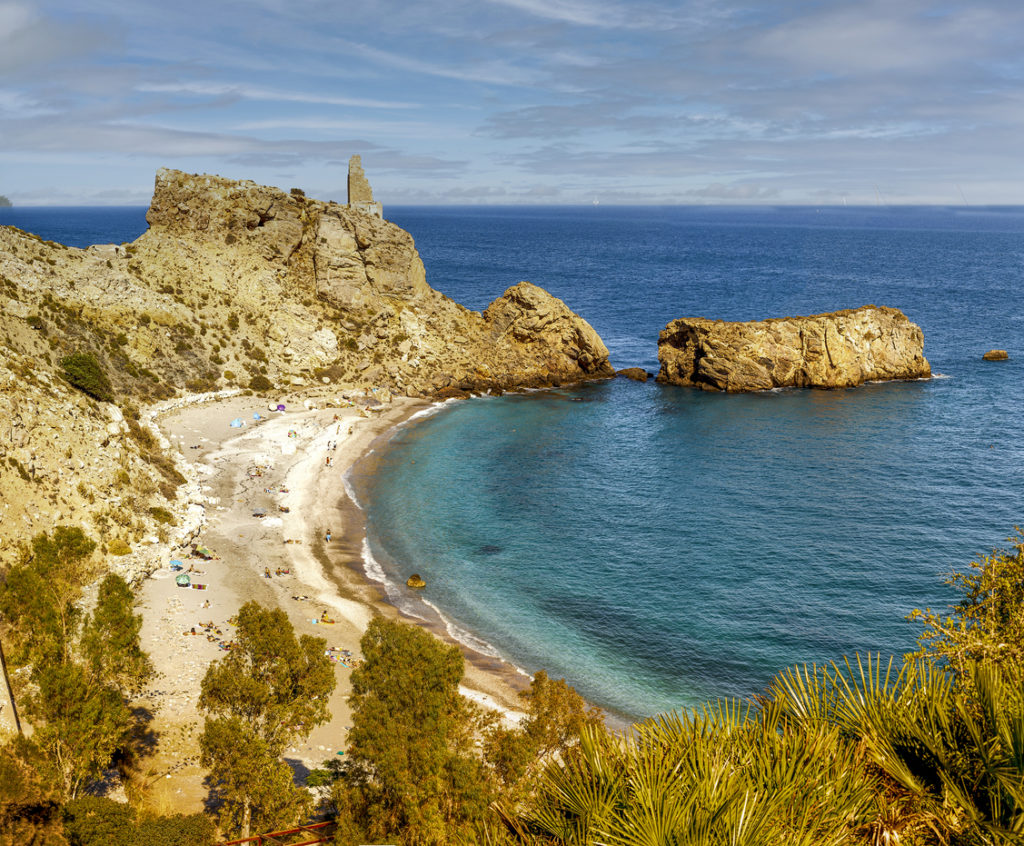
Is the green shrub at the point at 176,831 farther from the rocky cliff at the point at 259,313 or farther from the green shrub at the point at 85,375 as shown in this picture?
the green shrub at the point at 85,375

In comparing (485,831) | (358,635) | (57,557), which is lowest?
(358,635)

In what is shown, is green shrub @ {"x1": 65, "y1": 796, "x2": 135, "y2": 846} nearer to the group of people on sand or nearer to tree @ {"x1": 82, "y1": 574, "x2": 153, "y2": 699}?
tree @ {"x1": 82, "y1": 574, "x2": 153, "y2": 699}

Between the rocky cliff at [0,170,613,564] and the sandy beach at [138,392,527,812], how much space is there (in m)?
5.47

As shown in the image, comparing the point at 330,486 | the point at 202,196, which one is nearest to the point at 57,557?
the point at 330,486

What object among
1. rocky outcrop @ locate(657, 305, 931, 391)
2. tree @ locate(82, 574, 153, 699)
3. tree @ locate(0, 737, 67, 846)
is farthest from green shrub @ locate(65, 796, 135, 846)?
rocky outcrop @ locate(657, 305, 931, 391)

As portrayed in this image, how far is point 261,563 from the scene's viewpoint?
1923 inches

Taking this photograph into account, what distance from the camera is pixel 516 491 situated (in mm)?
61469

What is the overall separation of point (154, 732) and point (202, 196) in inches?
3039

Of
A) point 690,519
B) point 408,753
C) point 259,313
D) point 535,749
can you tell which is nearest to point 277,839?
point 408,753

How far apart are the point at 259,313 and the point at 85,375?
30758 mm

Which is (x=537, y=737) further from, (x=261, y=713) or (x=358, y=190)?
(x=358, y=190)

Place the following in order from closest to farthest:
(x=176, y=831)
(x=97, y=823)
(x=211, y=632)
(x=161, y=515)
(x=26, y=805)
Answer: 1. (x=26, y=805)
2. (x=97, y=823)
3. (x=176, y=831)
4. (x=211, y=632)
5. (x=161, y=515)

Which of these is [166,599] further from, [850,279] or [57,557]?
[850,279]

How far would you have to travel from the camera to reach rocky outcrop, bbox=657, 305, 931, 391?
3465 inches
